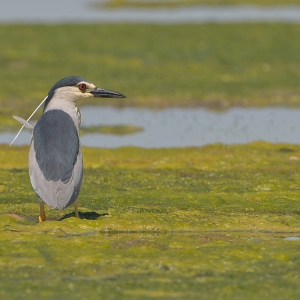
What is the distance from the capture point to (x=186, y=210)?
9.07 m

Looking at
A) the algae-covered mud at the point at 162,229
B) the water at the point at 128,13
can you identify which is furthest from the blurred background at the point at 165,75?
the algae-covered mud at the point at 162,229

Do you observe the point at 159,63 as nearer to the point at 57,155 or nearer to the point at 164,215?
the point at 164,215

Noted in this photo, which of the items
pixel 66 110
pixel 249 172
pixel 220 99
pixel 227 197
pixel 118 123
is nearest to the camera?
pixel 66 110

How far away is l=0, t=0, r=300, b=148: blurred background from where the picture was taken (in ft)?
50.7

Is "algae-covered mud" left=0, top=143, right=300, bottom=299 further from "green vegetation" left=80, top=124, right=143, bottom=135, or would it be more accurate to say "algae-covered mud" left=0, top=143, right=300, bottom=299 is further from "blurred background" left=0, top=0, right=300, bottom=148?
"green vegetation" left=80, top=124, right=143, bottom=135

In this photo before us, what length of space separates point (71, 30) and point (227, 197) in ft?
52.6

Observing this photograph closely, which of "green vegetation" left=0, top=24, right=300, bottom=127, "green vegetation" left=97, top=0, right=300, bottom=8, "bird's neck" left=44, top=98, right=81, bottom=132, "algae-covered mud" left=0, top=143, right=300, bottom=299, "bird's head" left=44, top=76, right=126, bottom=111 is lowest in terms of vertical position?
"algae-covered mud" left=0, top=143, right=300, bottom=299

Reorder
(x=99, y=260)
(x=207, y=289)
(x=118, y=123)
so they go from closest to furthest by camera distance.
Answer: (x=207, y=289) < (x=99, y=260) < (x=118, y=123)

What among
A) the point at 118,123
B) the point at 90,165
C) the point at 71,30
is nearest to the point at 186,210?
the point at 90,165

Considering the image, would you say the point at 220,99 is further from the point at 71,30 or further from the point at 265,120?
the point at 71,30

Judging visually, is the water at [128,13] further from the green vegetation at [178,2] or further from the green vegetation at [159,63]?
the green vegetation at [159,63]

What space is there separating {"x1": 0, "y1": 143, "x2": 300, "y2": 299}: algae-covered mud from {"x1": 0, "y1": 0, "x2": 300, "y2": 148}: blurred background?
7.91 ft

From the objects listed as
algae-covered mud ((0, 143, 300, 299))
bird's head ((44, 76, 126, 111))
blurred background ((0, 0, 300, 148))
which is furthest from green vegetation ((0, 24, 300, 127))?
bird's head ((44, 76, 126, 111))

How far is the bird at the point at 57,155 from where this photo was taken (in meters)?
8.05
